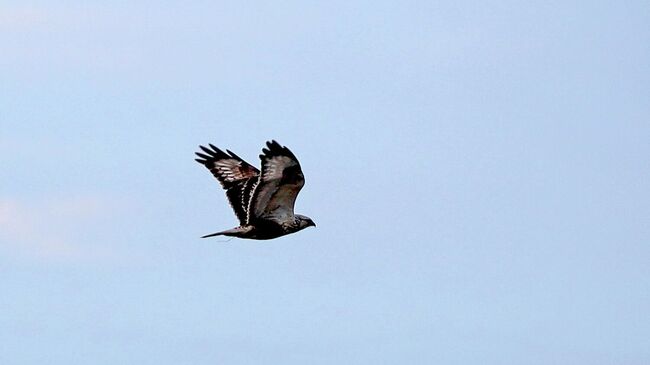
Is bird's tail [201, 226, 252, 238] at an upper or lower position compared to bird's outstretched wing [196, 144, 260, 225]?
lower

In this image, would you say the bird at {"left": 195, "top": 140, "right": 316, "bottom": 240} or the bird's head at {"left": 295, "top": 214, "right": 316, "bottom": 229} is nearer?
the bird at {"left": 195, "top": 140, "right": 316, "bottom": 240}

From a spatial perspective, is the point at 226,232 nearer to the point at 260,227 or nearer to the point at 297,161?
the point at 260,227

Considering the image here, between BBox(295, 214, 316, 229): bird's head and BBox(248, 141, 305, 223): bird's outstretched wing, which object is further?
BBox(295, 214, 316, 229): bird's head

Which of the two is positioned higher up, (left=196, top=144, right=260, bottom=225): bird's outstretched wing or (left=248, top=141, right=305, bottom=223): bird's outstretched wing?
(left=196, top=144, right=260, bottom=225): bird's outstretched wing

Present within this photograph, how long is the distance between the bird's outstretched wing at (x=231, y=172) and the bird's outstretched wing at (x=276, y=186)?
1.56m

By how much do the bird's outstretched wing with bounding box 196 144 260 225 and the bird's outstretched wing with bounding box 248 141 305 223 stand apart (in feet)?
5.11

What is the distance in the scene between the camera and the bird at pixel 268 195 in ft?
104

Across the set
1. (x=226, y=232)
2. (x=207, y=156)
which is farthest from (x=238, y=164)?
(x=226, y=232)

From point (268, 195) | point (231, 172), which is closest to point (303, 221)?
point (268, 195)

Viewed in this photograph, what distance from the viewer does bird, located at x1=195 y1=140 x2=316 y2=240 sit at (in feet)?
104

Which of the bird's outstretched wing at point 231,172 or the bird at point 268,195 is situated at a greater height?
the bird's outstretched wing at point 231,172

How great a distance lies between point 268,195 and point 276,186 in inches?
21.3

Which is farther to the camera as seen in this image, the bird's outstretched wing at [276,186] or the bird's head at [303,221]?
the bird's head at [303,221]

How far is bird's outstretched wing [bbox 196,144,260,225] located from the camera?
35.4 m
